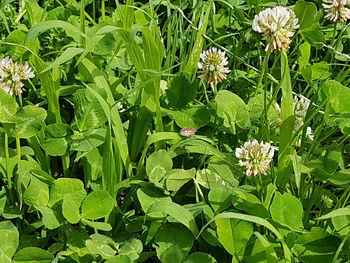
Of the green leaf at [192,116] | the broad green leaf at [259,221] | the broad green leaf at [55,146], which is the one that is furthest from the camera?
the green leaf at [192,116]

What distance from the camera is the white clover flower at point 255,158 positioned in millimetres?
1601

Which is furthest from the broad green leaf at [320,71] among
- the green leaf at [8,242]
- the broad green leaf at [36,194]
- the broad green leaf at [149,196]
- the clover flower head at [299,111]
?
the green leaf at [8,242]

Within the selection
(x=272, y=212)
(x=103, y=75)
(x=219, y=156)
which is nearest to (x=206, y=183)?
(x=219, y=156)

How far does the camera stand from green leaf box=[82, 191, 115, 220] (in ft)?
5.38

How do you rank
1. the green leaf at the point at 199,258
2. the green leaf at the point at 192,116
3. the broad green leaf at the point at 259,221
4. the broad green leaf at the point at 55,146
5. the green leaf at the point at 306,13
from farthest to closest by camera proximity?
the green leaf at the point at 306,13 < the green leaf at the point at 192,116 < the broad green leaf at the point at 55,146 < the green leaf at the point at 199,258 < the broad green leaf at the point at 259,221

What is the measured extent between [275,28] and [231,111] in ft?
0.92

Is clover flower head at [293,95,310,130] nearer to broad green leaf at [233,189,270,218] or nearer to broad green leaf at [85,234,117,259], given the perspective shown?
broad green leaf at [233,189,270,218]

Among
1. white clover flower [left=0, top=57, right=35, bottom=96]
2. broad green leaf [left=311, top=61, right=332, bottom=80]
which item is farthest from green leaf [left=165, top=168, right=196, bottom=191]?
broad green leaf [left=311, top=61, right=332, bottom=80]

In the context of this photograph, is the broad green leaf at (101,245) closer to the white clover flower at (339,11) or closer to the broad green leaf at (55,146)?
the broad green leaf at (55,146)

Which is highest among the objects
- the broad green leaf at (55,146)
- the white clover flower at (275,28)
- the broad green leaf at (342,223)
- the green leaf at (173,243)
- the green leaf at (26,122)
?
the white clover flower at (275,28)

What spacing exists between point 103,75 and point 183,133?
30 centimetres

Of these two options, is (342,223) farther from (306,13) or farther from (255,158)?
(306,13)

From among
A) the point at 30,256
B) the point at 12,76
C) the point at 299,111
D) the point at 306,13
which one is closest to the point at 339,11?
the point at 306,13

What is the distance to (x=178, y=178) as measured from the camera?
5.64 ft
